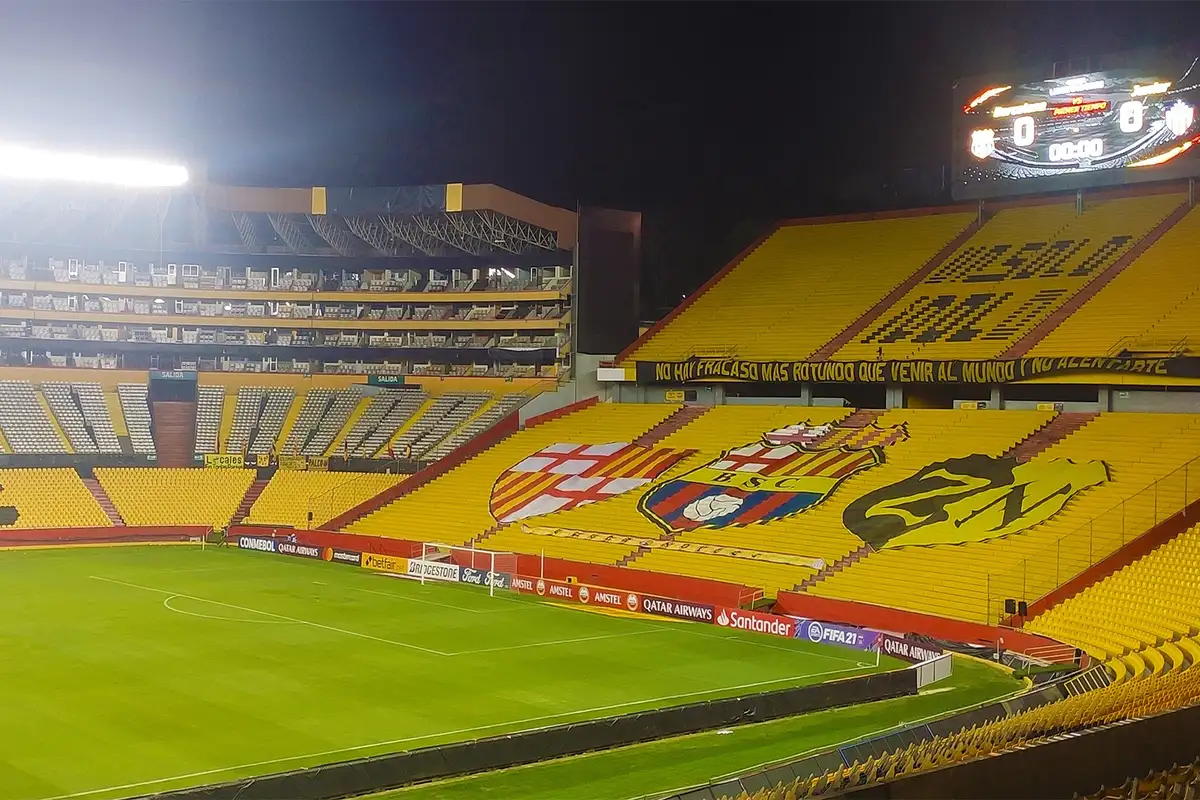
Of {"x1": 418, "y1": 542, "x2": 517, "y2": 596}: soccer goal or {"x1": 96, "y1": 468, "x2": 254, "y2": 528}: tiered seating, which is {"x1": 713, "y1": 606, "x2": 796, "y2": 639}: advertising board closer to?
{"x1": 418, "y1": 542, "x2": 517, "y2": 596}: soccer goal

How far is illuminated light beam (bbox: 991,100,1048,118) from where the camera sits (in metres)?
50.5

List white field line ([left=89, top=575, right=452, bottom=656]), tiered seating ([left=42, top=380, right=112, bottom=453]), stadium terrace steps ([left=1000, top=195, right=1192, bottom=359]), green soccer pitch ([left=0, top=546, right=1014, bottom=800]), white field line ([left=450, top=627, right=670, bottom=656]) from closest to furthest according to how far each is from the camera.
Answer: green soccer pitch ([left=0, top=546, right=1014, bottom=800])
white field line ([left=450, top=627, right=670, bottom=656])
white field line ([left=89, top=575, right=452, bottom=656])
stadium terrace steps ([left=1000, top=195, right=1192, bottom=359])
tiered seating ([left=42, top=380, right=112, bottom=453])

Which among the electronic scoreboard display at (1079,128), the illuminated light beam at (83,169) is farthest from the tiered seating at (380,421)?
the electronic scoreboard display at (1079,128)

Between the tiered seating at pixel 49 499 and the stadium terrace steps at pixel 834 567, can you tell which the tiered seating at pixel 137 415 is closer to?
the tiered seating at pixel 49 499

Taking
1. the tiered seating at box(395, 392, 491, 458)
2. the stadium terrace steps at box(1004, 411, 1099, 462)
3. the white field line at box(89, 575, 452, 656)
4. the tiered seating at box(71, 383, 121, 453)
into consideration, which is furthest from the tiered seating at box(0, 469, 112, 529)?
the stadium terrace steps at box(1004, 411, 1099, 462)

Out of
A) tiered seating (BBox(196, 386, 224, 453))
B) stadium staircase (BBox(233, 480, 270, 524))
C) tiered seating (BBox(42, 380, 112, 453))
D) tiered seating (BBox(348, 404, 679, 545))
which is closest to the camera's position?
tiered seating (BBox(348, 404, 679, 545))

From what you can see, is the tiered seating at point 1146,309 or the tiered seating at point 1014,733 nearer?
the tiered seating at point 1014,733

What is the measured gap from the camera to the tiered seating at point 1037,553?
3259 centimetres

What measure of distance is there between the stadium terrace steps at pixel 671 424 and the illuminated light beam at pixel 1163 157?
65.2 feet

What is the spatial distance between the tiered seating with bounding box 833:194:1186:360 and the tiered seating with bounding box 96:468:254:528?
28190 millimetres

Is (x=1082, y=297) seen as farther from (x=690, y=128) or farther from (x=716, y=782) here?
(x=716, y=782)

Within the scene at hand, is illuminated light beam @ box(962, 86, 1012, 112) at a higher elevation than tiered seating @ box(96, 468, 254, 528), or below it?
higher

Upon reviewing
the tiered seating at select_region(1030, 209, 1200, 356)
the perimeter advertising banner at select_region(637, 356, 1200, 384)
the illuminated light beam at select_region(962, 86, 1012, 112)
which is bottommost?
the perimeter advertising banner at select_region(637, 356, 1200, 384)

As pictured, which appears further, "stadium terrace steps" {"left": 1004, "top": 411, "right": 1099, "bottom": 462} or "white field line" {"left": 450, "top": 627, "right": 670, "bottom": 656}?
"stadium terrace steps" {"left": 1004, "top": 411, "right": 1099, "bottom": 462}
